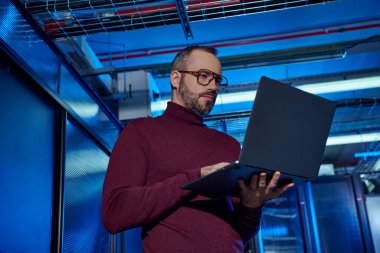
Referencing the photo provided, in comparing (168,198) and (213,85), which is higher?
(213,85)

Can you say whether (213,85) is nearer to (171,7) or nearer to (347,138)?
(171,7)

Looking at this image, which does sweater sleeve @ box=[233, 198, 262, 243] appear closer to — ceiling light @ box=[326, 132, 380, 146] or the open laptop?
the open laptop

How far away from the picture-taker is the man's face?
1.14m

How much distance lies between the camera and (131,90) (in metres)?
3.23

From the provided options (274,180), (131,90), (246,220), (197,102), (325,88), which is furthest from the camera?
(131,90)

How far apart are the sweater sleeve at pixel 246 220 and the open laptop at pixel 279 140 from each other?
65mm

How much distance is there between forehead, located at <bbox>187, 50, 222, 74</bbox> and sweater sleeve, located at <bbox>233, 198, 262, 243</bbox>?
1.33ft

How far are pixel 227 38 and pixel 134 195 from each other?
2.78 meters

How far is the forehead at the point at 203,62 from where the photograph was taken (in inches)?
45.7

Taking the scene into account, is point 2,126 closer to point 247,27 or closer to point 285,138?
point 285,138

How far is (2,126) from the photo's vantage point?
5.12 feet

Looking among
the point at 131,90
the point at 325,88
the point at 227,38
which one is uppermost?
the point at 227,38

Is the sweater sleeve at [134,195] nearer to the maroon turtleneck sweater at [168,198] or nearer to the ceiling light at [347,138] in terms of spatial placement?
the maroon turtleneck sweater at [168,198]

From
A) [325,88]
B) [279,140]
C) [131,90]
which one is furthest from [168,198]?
[325,88]
